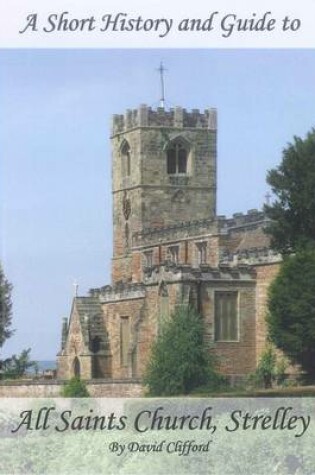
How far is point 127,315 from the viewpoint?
69938 mm

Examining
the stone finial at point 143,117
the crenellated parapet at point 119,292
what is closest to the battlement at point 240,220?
the crenellated parapet at point 119,292

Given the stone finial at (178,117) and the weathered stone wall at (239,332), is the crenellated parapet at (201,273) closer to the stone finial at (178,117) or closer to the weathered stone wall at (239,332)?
the weathered stone wall at (239,332)

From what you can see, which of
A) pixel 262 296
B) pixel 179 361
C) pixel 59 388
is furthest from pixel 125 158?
pixel 179 361

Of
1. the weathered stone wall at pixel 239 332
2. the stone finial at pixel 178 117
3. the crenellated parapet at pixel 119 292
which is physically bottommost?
the weathered stone wall at pixel 239 332

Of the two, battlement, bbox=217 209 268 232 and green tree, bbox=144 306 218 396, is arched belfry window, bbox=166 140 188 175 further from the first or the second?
green tree, bbox=144 306 218 396

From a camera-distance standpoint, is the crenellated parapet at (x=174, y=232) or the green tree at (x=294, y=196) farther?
the crenellated parapet at (x=174, y=232)

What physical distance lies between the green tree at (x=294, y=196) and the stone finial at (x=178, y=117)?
2416 cm

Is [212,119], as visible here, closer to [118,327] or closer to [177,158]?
[177,158]

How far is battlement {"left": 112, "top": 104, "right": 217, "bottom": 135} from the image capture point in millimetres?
83188

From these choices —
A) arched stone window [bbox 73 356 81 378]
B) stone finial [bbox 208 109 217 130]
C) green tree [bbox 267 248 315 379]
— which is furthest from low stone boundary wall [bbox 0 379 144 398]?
stone finial [bbox 208 109 217 130]

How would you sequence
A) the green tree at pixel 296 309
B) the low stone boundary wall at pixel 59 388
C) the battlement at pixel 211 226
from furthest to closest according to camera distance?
the battlement at pixel 211 226, the low stone boundary wall at pixel 59 388, the green tree at pixel 296 309

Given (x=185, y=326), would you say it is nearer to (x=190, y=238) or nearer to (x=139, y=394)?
(x=139, y=394)

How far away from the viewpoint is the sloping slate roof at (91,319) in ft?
239

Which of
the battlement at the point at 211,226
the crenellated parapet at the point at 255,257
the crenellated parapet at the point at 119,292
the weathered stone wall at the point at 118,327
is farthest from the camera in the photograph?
the battlement at the point at 211,226
